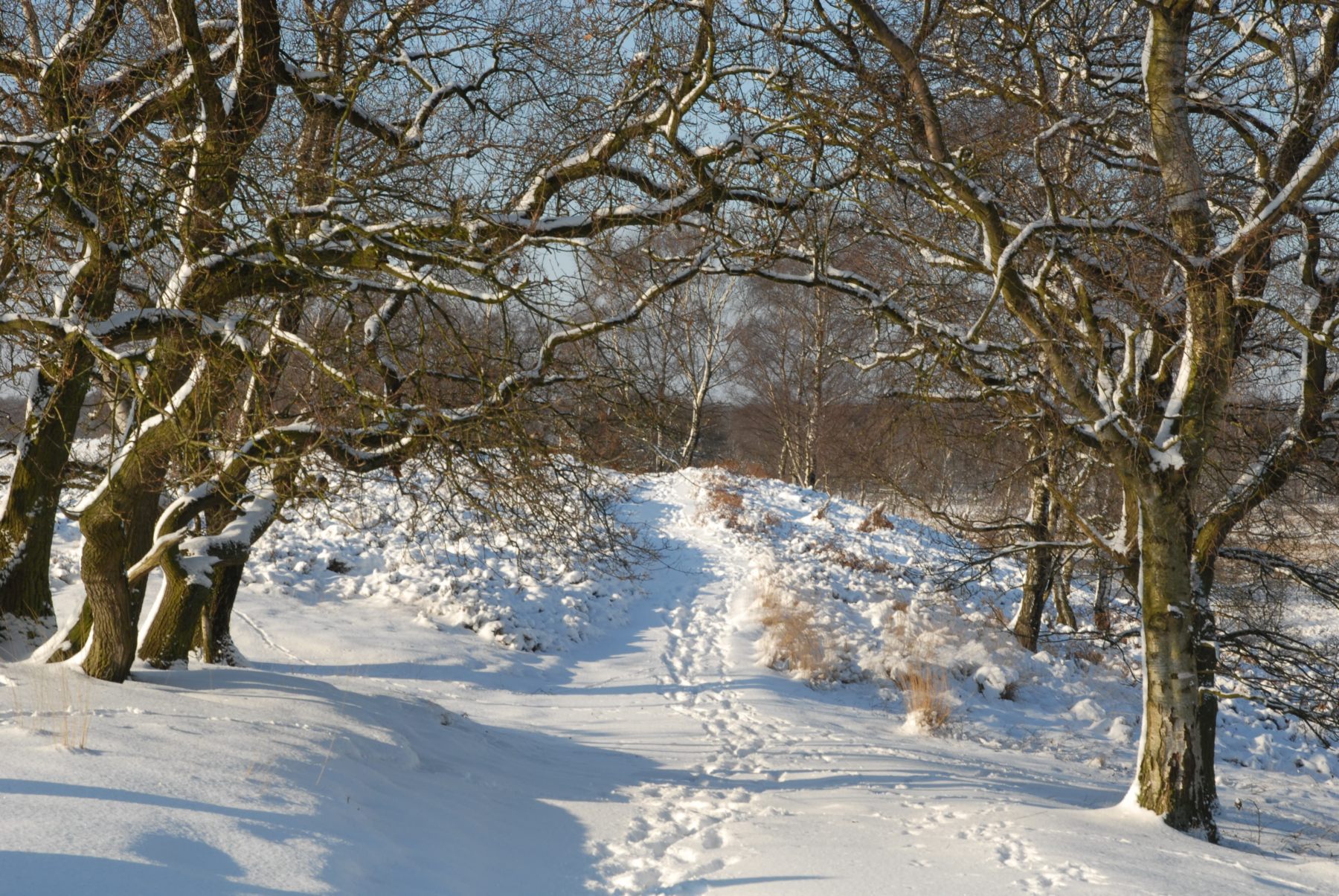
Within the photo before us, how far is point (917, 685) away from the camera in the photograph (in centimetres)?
911

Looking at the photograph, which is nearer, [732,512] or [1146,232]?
[1146,232]

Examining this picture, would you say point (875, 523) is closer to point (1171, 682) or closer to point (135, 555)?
point (1171, 682)

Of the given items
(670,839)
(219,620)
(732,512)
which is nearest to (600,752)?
(670,839)

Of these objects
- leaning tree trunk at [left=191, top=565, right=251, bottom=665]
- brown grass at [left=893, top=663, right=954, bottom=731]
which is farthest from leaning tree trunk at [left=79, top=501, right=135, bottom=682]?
brown grass at [left=893, top=663, right=954, bottom=731]

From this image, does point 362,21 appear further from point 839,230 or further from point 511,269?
point 839,230

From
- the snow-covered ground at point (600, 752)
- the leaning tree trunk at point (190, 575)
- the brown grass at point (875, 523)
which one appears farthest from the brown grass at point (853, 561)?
the leaning tree trunk at point (190, 575)

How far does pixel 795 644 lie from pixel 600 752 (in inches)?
162

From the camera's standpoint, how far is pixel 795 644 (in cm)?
1041

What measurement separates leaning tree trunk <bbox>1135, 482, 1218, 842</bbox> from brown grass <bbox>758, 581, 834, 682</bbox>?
4638mm

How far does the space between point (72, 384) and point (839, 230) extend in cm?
530

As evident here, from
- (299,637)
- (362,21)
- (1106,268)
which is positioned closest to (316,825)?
(362,21)

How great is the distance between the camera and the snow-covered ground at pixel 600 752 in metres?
3.53

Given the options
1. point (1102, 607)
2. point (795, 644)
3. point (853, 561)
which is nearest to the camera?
point (795, 644)

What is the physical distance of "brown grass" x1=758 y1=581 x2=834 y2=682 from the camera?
1009cm
